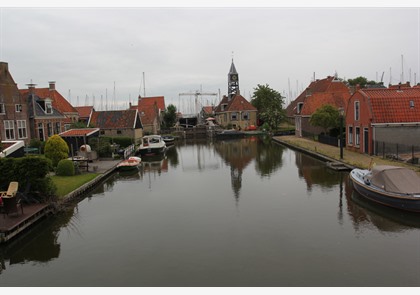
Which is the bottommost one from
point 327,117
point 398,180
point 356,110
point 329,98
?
point 398,180

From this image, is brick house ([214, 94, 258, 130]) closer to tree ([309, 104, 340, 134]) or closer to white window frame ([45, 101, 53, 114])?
tree ([309, 104, 340, 134])

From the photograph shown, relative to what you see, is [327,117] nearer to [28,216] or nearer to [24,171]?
[24,171]

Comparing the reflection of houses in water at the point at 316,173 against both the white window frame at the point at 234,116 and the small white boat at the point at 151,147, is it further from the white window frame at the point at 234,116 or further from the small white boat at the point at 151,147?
the white window frame at the point at 234,116

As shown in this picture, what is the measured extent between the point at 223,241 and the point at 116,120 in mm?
39511

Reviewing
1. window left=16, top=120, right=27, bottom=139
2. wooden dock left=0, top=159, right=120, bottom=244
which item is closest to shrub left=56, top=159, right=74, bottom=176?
wooden dock left=0, top=159, right=120, bottom=244

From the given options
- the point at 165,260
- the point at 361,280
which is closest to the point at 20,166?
the point at 165,260

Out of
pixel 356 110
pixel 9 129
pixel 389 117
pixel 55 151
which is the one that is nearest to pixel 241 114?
pixel 356 110

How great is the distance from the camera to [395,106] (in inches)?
1195

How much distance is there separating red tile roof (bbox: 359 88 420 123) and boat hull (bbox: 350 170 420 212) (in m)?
12.3

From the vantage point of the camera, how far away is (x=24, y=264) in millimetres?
12859

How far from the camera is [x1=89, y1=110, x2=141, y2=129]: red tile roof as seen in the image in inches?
1966

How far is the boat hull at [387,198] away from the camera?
16.1m

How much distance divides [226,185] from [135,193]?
5.72m

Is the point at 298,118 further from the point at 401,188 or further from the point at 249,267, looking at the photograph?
the point at 249,267
